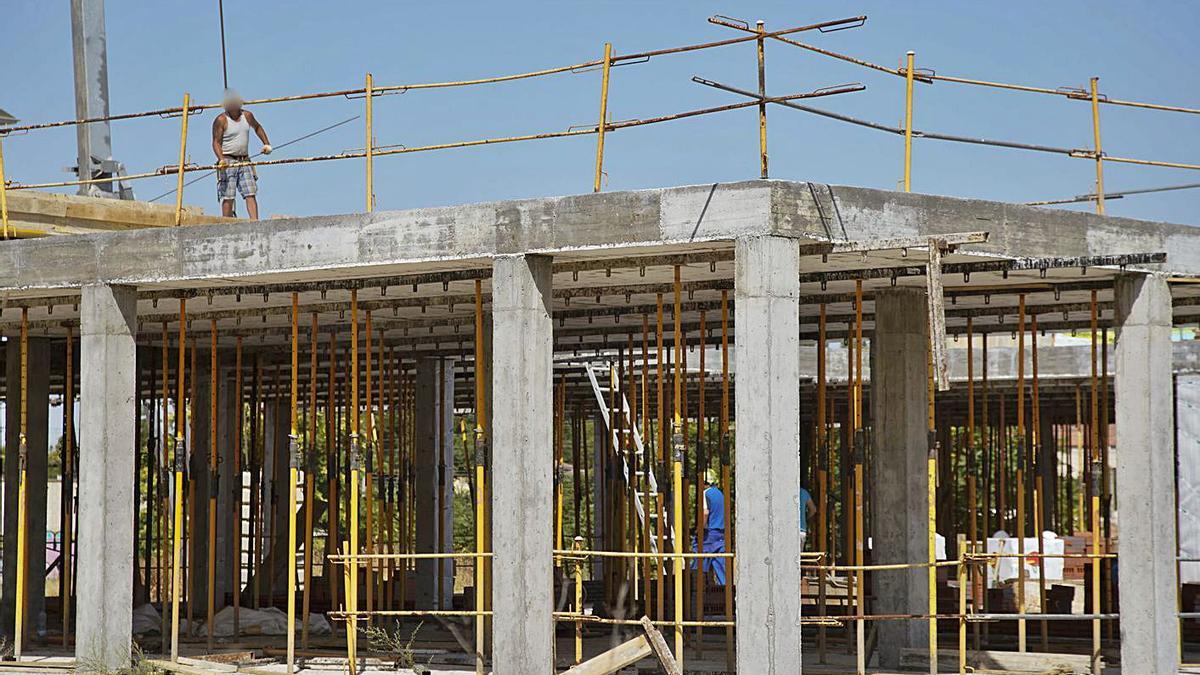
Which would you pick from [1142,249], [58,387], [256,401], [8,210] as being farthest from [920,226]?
[58,387]

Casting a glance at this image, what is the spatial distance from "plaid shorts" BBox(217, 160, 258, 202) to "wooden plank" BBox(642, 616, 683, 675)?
6.03 m

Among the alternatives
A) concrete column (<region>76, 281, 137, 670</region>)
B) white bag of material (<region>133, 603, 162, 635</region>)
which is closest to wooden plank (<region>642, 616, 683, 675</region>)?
concrete column (<region>76, 281, 137, 670</region>)

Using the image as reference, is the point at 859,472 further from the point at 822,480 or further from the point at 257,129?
the point at 257,129

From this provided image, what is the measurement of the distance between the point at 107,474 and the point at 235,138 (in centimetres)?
349

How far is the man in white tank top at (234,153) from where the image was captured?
1502 cm

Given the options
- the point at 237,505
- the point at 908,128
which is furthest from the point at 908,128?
the point at 237,505

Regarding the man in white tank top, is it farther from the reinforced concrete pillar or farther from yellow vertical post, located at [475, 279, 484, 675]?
the reinforced concrete pillar

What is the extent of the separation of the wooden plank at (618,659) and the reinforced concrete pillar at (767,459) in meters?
1.13

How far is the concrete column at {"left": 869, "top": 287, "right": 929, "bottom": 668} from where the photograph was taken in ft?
44.9

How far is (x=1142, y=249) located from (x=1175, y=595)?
9.09 feet

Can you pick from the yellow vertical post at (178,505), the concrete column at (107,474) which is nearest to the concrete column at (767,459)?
the yellow vertical post at (178,505)

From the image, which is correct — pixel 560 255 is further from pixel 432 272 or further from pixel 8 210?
pixel 8 210

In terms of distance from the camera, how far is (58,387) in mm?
25297

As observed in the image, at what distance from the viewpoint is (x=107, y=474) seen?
43.7 feet
